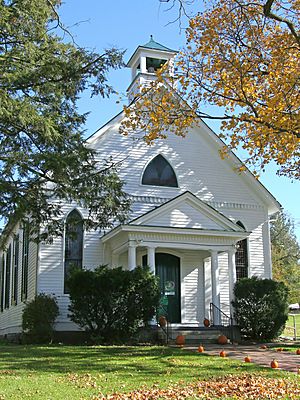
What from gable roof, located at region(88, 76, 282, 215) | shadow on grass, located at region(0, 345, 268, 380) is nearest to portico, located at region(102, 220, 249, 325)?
gable roof, located at region(88, 76, 282, 215)

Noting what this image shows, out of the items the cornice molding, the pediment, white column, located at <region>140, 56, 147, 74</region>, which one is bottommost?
the pediment

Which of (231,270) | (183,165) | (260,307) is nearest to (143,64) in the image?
(183,165)

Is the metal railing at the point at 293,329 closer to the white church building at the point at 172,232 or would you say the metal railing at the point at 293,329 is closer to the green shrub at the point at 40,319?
the white church building at the point at 172,232

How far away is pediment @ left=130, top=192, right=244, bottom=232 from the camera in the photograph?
19891 millimetres

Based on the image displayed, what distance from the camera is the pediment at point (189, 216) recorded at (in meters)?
19.9

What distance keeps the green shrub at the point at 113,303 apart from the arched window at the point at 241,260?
22.9ft

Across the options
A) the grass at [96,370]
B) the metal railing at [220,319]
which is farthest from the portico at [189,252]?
the grass at [96,370]

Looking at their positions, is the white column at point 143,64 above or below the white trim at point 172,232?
above

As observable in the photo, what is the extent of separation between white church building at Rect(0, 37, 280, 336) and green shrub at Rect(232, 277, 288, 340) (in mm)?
622

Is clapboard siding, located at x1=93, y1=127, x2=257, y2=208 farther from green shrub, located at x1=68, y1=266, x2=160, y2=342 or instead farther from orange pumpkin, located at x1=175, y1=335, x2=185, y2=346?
orange pumpkin, located at x1=175, y1=335, x2=185, y2=346

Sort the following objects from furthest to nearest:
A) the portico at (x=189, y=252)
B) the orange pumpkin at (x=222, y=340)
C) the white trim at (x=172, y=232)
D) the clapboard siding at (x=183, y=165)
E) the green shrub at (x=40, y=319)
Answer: the clapboard siding at (x=183, y=165) < the portico at (x=189, y=252) < the white trim at (x=172, y=232) < the green shrub at (x=40, y=319) < the orange pumpkin at (x=222, y=340)

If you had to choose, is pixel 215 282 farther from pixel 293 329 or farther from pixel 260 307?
pixel 293 329

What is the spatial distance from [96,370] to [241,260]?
13.4 meters

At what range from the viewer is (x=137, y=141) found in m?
22.6
